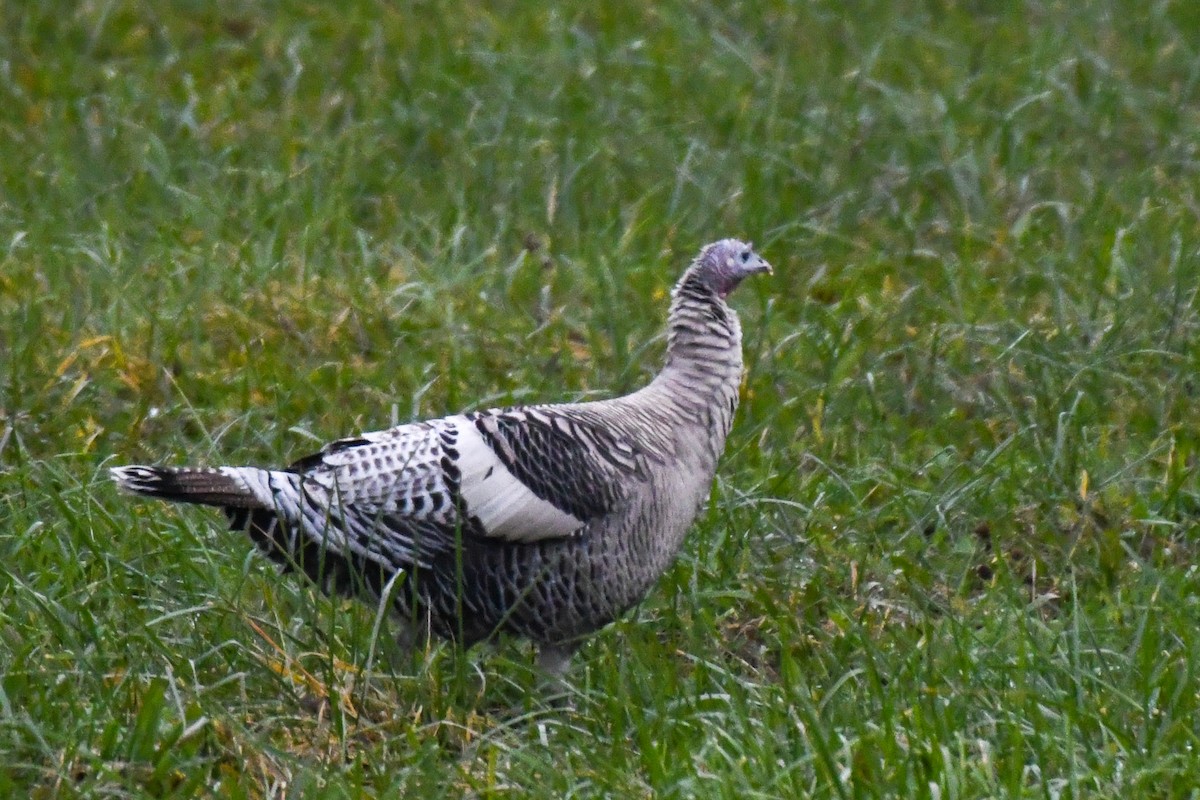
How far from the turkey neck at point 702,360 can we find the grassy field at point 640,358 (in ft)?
1.39

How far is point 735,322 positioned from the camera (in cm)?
456

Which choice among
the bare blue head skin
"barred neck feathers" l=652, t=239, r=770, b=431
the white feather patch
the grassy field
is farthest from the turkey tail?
the bare blue head skin

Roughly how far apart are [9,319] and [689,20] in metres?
3.49

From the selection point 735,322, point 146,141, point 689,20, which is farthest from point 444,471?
point 689,20

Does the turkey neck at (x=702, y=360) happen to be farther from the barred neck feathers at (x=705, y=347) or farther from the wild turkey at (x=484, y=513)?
the wild turkey at (x=484, y=513)

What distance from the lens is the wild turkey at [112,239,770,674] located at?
4.18m

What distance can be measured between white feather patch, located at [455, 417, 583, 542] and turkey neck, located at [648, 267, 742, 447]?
0.40 m

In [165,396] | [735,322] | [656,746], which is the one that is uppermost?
[735,322]

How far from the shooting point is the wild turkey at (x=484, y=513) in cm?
418

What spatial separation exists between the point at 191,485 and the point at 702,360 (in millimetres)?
1125

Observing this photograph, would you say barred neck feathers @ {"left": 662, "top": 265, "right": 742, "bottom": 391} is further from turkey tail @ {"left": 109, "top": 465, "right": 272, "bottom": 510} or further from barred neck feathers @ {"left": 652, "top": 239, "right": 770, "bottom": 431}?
turkey tail @ {"left": 109, "top": 465, "right": 272, "bottom": 510}

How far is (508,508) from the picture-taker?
417 cm

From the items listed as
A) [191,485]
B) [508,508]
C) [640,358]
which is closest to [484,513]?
[508,508]

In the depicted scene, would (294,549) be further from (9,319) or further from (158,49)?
(158,49)
